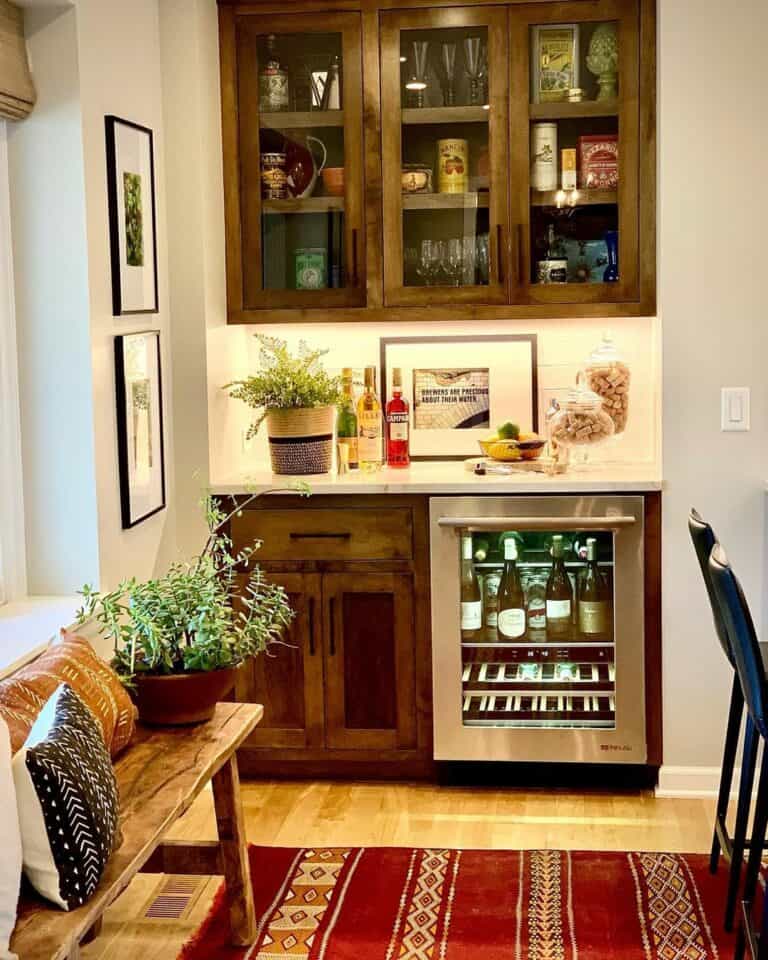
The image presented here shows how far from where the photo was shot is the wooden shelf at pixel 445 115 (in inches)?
168

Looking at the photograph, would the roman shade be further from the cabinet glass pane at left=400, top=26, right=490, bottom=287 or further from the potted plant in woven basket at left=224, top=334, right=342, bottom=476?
the cabinet glass pane at left=400, top=26, right=490, bottom=287

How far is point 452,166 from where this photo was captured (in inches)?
169

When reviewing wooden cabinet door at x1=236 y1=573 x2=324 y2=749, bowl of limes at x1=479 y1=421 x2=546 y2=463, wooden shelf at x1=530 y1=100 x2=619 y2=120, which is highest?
wooden shelf at x1=530 y1=100 x2=619 y2=120

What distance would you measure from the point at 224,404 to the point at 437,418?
0.75 metres

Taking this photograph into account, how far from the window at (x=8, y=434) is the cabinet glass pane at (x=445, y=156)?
1.33m

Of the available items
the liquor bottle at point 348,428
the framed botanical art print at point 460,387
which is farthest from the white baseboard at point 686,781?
the liquor bottle at point 348,428

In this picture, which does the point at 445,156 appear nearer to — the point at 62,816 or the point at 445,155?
the point at 445,155

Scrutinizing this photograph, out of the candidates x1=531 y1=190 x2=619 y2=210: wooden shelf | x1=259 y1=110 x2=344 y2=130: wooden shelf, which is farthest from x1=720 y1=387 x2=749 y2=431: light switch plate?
x1=259 y1=110 x2=344 y2=130: wooden shelf

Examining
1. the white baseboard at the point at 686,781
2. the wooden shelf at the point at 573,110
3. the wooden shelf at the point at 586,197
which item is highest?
the wooden shelf at the point at 573,110

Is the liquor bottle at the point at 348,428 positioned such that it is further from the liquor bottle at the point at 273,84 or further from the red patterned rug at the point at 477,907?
the red patterned rug at the point at 477,907

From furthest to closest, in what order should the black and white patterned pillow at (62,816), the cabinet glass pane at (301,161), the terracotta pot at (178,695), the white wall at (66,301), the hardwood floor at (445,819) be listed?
the cabinet glass pane at (301,161) < the hardwood floor at (445,819) < the white wall at (66,301) < the terracotta pot at (178,695) < the black and white patterned pillow at (62,816)

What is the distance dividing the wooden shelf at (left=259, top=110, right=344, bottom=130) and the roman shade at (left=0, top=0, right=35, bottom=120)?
1.07 metres

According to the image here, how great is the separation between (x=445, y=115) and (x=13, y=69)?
4.78ft

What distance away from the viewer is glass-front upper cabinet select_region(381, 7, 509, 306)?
4.23m
